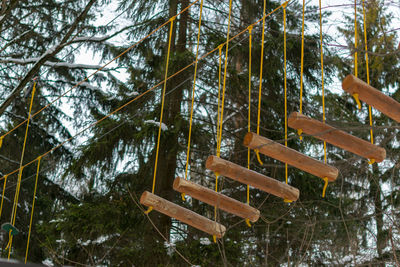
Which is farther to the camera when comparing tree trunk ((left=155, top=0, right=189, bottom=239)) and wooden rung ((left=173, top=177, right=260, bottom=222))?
tree trunk ((left=155, top=0, right=189, bottom=239))

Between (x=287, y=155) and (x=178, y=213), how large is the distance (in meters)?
0.96

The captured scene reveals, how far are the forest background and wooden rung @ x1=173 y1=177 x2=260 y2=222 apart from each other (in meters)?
3.23

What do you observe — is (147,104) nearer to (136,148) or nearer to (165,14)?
(136,148)

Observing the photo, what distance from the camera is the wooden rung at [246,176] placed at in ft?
12.1

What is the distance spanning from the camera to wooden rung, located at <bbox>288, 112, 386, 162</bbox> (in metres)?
3.39

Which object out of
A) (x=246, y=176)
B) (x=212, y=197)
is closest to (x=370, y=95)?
(x=246, y=176)

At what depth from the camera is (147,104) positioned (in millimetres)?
8859

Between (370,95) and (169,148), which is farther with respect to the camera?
(169,148)

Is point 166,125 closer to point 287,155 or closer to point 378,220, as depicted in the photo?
point 378,220

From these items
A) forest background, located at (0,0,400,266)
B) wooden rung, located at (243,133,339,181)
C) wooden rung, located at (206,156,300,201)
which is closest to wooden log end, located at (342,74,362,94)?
wooden rung, located at (243,133,339,181)

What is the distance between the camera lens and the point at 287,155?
3.59 m

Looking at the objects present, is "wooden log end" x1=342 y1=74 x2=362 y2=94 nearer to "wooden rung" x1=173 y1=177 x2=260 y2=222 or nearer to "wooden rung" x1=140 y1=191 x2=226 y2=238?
"wooden rung" x1=173 y1=177 x2=260 y2=222

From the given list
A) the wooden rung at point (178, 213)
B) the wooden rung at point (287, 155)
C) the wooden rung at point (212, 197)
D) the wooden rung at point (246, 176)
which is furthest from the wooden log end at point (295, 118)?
the wooden rung at point (178, 213)

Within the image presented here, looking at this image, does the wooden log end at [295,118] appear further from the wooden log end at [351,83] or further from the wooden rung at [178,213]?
the wooden rung at [178,213]
